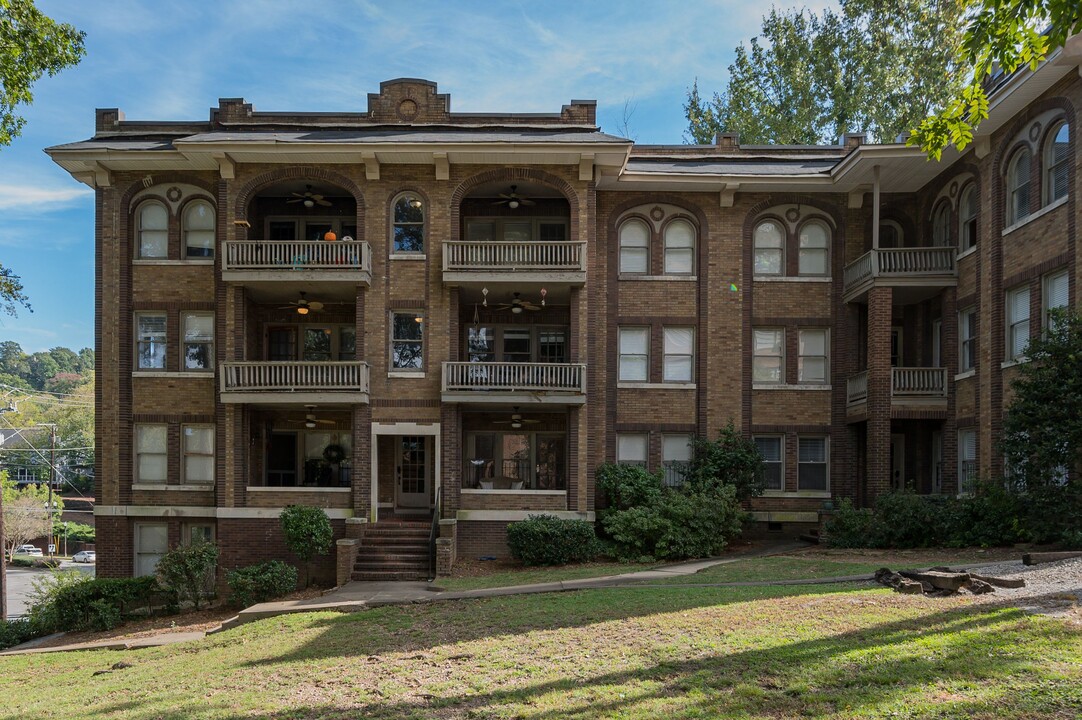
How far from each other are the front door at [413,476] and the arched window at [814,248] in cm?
1234

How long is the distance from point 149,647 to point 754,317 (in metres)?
17.6

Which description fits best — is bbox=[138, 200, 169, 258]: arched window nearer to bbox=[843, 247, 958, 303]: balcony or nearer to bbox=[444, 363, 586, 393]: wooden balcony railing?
bbox=[444, 363, 586, 393]: wooden balcony railing

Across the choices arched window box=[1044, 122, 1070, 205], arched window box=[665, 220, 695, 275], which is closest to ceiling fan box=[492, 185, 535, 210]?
arched window box=[665, 220, 695, 275]

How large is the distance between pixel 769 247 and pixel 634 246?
405 cm

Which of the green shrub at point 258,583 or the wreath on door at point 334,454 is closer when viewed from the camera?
the green shrub at point 258,583

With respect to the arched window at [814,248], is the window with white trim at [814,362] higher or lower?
lower

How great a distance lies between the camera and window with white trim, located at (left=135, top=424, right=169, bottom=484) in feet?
75.6

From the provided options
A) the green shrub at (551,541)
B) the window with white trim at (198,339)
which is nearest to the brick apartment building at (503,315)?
the window with white trim at (198,339)

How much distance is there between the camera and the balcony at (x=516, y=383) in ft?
70.6

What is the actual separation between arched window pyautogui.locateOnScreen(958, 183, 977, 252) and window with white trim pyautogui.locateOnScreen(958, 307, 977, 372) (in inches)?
69.3

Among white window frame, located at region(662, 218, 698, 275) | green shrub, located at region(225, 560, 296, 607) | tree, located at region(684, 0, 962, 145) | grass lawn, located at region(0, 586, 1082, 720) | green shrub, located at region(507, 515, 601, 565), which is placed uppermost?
tree, located at region(684, 0, 962, 145)

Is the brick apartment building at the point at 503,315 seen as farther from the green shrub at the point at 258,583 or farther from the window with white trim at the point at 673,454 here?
the green shrub at the point at 258,583

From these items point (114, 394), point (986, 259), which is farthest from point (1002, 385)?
point (114, 394)

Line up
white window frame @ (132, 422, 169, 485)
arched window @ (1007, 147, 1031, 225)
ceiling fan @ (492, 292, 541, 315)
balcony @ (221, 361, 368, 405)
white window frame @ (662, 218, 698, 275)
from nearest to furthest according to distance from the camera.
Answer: arched window @ (1007, 147, 1031, 225), balcony @ (221, 361, 368, 405), white window frame @ (132, 422, 169, 485), ceiling fan @ (492, 292, 541, 315), white window frame @ (662, 218, 698, 275)
